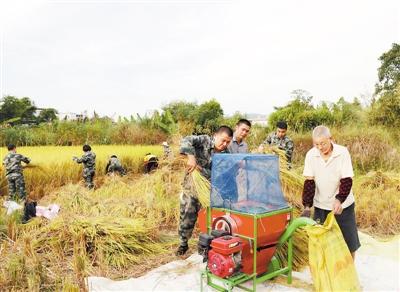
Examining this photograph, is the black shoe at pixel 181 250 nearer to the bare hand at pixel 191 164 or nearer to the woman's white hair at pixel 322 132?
the bare hand at pixel 191 164

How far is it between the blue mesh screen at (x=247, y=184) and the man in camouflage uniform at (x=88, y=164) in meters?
5.56

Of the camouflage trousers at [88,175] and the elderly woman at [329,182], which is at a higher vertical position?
the elderly woman at [329,182]

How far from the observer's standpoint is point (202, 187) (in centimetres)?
393

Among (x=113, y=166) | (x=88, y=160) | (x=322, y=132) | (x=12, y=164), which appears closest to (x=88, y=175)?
(x=88, y=160)

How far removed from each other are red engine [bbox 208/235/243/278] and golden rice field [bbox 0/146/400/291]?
27.2 inches

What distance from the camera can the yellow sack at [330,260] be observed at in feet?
10.4

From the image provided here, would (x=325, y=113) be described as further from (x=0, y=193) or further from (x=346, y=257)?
(x=346, y=257)

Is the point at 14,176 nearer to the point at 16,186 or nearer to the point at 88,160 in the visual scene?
the point at 16,186

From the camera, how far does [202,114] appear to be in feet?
68.5

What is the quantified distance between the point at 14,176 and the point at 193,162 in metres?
5.20

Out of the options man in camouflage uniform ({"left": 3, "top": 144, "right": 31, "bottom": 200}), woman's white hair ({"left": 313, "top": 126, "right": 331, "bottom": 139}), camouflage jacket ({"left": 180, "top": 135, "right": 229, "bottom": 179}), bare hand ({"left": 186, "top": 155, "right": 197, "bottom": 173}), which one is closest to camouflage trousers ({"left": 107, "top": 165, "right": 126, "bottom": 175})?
man in camouflage uniform ({"left": 3, "top": 144, "right": 31, "bottom": 200})

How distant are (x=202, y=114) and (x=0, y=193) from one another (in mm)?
13416

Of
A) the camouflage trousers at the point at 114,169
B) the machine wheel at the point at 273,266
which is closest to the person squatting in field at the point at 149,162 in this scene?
the camouflage trousers at the point at 114,169

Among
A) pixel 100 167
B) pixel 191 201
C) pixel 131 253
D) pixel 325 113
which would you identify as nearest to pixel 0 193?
pixel 100 167
